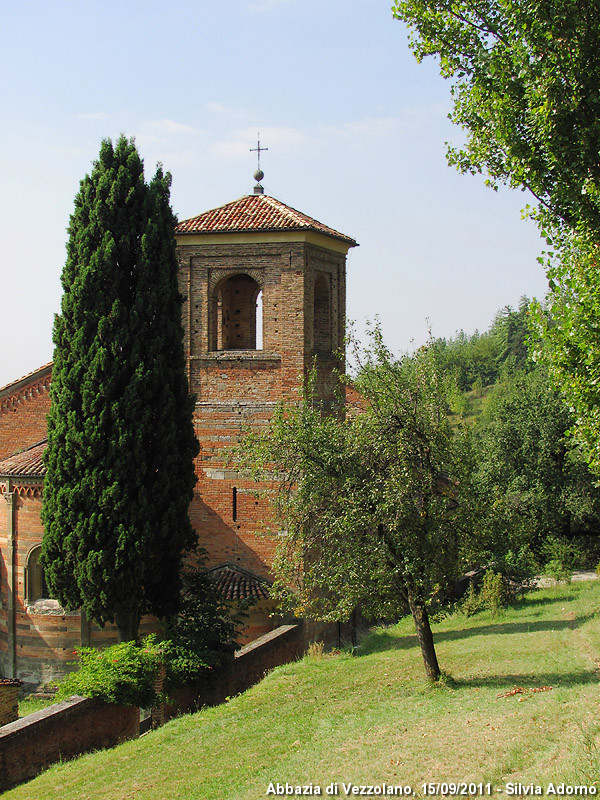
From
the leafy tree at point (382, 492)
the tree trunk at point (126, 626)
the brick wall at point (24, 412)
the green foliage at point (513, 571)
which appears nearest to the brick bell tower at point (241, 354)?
the tree trunk at point (126, 626)

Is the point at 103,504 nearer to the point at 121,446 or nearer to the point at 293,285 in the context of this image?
the point at 121,446

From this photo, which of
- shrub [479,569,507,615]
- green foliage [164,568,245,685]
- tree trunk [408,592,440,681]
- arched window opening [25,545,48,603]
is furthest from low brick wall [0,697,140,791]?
shrub [479,569,507,615]

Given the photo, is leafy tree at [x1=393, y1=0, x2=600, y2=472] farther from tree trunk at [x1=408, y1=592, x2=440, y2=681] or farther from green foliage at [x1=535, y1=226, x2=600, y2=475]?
tree trunk at [x1=408, y1=592, x2=440, y2=681]

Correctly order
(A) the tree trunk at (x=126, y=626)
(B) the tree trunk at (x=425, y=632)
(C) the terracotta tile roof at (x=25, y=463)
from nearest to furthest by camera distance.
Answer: (B) the tree trunk at (x=425, y=632), (A) the tree trunk at (x=126, y=626), (C) the terracotta tile roof at (x=25, y=463)

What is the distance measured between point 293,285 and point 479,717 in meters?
10.8

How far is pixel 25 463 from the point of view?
56.2ft

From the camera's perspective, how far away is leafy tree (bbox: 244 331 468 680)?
11859 millimetres

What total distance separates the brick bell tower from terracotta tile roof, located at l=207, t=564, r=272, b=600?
5 centimetres

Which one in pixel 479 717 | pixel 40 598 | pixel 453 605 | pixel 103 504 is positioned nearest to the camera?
pixel 479 717

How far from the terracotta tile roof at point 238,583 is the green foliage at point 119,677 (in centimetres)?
339

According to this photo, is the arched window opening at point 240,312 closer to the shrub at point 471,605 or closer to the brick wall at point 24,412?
the brick wall at point 24,412

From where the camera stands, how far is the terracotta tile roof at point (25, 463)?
54.9 ft

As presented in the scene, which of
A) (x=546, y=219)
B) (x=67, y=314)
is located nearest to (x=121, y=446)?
(x=67, y=314)

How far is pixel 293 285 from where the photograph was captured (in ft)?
58.5
